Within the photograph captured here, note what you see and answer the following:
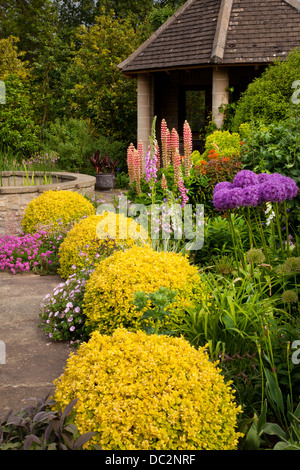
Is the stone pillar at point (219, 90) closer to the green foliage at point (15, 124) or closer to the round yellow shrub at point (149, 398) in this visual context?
the green foliage at point (15, 124)

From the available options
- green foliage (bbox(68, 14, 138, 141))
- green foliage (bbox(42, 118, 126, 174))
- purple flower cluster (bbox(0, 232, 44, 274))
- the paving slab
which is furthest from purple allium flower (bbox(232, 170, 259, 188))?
green foliage (bbox(68, 14, 138, 141))

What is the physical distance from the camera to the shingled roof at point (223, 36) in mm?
13359

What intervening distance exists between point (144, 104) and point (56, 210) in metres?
9.52

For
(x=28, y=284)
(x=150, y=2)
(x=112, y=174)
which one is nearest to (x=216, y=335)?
(x=28, y=284)

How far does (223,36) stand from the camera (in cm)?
1370

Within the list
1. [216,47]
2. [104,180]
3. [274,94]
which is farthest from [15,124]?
→ [274,94]

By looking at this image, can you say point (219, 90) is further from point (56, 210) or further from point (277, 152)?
point (277, 152)

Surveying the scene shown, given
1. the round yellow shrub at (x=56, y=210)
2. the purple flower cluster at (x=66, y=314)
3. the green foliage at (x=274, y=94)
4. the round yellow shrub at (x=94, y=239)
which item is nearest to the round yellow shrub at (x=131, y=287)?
the purple flower cluster at (x=66, y=314)

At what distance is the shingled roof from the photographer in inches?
526

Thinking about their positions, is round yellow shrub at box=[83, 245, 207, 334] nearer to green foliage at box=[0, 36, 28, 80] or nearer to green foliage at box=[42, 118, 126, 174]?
green foliage at box=[42, 118, 126, 174]

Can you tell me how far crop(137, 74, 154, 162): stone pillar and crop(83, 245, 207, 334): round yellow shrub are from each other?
12316 mm

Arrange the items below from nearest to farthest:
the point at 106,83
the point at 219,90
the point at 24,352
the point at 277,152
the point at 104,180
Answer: the point at 24,352
the point at 277,152
the point at 219,90
the point at 104,180
the point at 106,83
